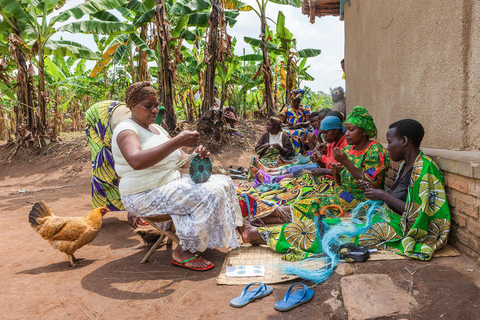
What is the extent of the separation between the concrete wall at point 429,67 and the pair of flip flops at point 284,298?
1.76 metres

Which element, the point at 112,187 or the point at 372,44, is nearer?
the point at 112,187

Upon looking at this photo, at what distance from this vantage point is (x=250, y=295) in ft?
8.18

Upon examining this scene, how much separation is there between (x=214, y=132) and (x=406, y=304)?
799cm

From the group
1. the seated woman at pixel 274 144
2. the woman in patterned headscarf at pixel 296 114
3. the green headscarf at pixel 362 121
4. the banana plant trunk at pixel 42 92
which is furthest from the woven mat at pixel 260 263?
the banana plant trunk at pixel 42 92

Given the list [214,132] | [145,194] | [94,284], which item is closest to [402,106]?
[145,194]

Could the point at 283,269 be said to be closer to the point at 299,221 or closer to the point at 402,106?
the point at 299,221

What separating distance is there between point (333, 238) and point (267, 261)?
63 centimetres

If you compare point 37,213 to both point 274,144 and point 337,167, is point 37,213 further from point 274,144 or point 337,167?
point 274,144

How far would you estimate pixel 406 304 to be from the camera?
207 centimetres

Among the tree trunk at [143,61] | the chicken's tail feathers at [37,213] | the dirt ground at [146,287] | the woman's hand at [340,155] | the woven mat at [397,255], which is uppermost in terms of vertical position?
the tree trunk at [143,61]

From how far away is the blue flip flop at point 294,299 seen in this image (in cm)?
230

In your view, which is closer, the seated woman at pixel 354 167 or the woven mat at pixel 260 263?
the woven mat at pixel 260 263

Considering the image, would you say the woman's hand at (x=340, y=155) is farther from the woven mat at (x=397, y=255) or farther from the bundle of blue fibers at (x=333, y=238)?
the woven mat at (x=397, y=255)

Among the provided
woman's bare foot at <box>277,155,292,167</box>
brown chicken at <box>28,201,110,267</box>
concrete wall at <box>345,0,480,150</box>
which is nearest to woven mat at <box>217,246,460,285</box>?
concrete wall at <box>345,0,480,150</box>
